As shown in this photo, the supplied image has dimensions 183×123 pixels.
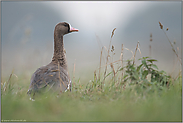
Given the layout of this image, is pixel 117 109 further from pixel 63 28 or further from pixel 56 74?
pixel 63 28

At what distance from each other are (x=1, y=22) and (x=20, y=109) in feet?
6.15

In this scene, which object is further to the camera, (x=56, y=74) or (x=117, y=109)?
(x=56, y=74)

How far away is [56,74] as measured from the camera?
14.2ft

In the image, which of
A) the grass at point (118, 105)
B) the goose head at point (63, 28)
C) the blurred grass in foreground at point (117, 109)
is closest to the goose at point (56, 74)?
the goose head at point (63, 28)

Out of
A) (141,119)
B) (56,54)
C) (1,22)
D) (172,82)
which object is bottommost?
(141,119)

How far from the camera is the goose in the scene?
4.07m

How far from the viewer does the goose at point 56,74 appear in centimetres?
407

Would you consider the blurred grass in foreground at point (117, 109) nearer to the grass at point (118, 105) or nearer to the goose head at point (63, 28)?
the grass at point (118, 105)

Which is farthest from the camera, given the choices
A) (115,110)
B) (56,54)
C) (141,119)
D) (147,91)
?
(56,54)

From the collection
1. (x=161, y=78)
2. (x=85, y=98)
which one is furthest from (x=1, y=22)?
(x=161, y=78)

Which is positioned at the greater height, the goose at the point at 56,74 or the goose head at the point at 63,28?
the goose head at the point at 63,28

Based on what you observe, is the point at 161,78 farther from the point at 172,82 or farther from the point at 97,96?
the point at 97,96

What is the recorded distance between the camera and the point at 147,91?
11.6 ft

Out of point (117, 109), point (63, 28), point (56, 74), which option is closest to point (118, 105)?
point (117, 109)
